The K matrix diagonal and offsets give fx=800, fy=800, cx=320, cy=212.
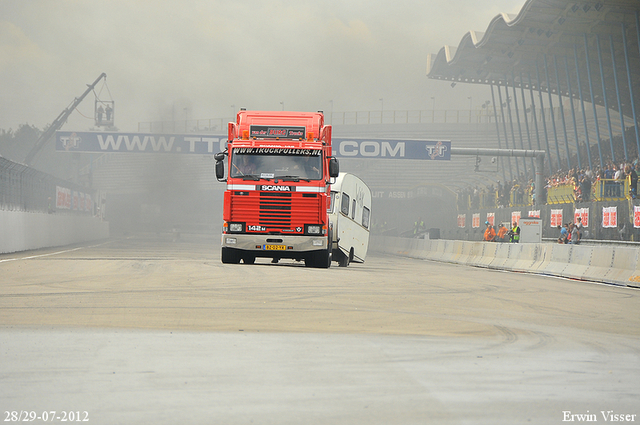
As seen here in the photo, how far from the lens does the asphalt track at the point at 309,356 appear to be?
4684 mm

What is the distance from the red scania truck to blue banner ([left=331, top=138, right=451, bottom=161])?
3273cm

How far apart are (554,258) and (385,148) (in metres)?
29.8

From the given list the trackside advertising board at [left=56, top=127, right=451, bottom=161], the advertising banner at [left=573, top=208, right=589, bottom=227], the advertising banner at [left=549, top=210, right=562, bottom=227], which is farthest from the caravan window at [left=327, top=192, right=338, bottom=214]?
the trackside advertising board at [left=56, top=127, right=451, bottom=161]

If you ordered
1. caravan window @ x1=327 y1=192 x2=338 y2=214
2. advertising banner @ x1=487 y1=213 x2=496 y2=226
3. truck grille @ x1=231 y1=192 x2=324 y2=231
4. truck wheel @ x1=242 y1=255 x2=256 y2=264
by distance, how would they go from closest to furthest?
truck grille @ x1=231 y1=192 x2=324 y2=231 < truck wheel @ x1=242 y1=255 x2=256 y2=264 < caravan window @ x1=327 y1=192 x2=338 y2=214 < advertising banner @ x1=487 y1=213 x2=496 y2=226

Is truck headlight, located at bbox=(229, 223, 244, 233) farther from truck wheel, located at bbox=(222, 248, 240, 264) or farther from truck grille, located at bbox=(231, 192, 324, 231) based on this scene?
truck wheel, located at bbox=(222, 248, 240, 264)

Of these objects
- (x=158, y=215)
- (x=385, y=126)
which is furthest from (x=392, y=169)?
(x=158, y=215)

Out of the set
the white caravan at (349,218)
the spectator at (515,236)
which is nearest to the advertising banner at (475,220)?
the spectator at (515,236)

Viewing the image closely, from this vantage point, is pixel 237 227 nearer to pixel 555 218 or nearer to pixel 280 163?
pixel 280 163

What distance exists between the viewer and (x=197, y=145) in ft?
176

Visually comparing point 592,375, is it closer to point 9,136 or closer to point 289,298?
point 289,298

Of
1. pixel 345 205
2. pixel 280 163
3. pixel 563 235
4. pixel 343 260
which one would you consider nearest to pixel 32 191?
pixel 343 260

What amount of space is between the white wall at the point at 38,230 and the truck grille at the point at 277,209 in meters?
12.4

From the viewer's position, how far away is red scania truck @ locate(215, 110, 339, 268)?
60.4 ft

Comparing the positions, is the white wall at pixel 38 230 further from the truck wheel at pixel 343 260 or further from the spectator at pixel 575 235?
the spectator at pixel 575 235
